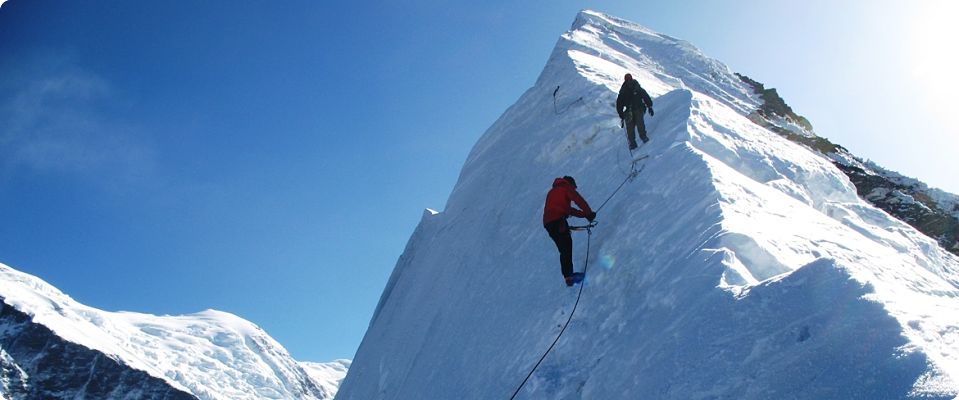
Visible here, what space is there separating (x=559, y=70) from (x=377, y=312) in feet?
31.6

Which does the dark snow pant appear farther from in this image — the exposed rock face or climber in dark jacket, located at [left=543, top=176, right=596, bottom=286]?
the exposed rock face

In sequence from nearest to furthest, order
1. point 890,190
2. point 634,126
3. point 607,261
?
1. point 607,261
2. point 634,126
3. point 890,190

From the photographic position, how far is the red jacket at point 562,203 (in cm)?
812

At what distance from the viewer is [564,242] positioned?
7.99m

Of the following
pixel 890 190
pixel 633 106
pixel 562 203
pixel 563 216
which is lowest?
pixel 890 190

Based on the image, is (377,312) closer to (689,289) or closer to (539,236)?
(539,236)

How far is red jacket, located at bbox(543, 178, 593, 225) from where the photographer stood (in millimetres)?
8125

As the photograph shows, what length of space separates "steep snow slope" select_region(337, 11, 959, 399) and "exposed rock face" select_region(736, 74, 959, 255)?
173 inches

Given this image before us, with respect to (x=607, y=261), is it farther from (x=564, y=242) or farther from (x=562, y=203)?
(x=562, y=203)

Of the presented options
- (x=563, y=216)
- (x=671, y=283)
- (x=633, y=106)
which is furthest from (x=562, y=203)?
(x=633, y=106)

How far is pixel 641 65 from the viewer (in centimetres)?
2169

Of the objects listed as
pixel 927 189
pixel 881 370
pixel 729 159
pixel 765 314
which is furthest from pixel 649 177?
pixel 927 189

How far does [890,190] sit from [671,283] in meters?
13.1

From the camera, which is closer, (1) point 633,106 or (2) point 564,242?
(2) point 564,242
